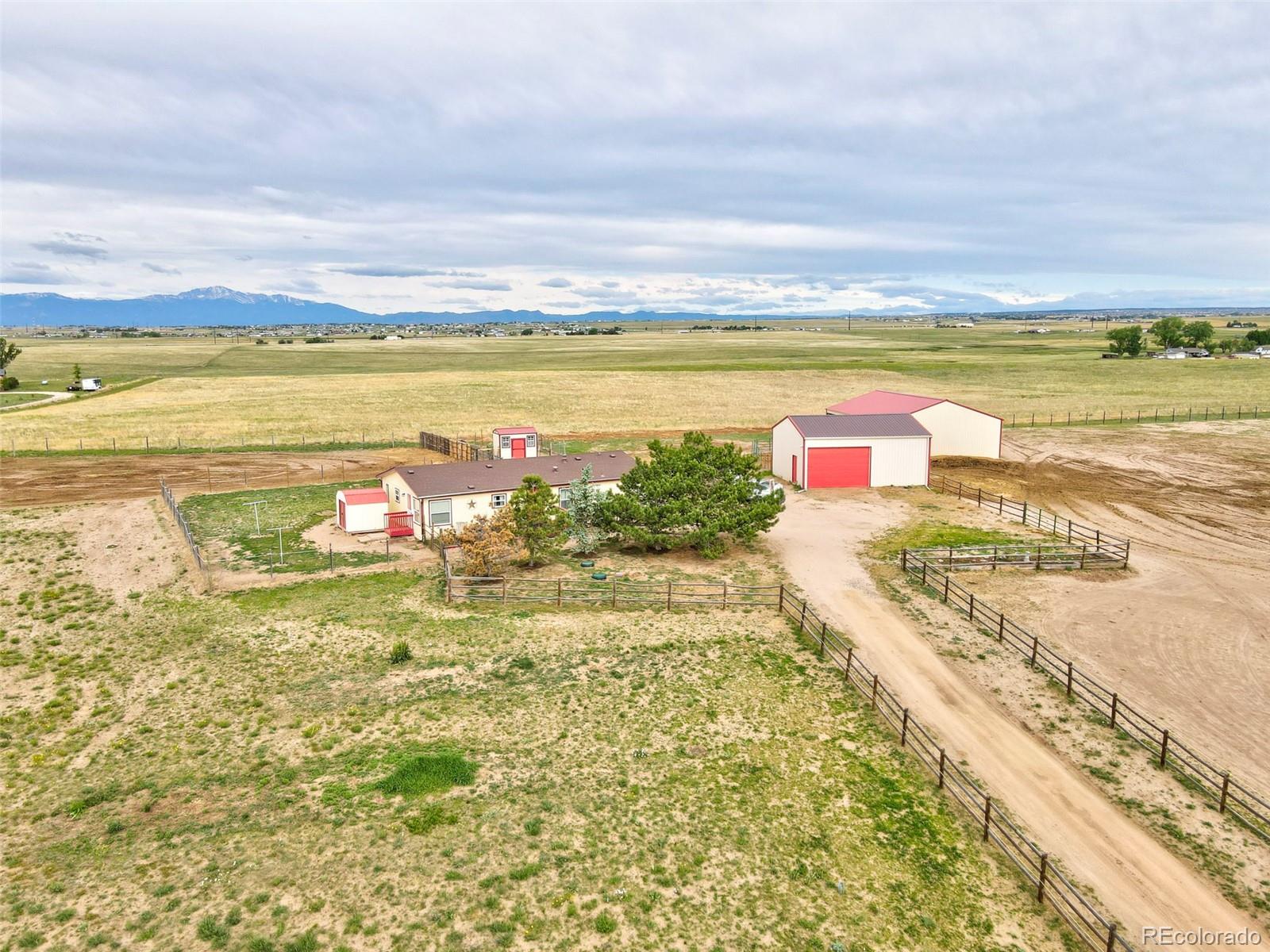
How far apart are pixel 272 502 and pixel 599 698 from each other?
2869cm

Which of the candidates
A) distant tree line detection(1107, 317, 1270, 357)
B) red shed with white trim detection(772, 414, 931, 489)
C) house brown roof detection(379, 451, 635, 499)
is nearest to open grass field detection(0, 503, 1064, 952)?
house brown roof detection(379, 451, 635, 499)

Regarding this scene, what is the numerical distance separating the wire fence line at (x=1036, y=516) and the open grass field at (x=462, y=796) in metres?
17.4

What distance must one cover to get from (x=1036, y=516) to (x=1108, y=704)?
2094 centimetres

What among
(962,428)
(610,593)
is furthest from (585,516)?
(962,428)

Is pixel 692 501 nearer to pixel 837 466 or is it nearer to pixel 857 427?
pixel 837 466

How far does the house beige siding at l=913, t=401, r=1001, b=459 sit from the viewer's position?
52.3 metres

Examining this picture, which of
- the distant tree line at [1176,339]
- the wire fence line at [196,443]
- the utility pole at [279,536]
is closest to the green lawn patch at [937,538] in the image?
the utility pole at [279,536]

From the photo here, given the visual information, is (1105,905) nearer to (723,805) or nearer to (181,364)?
(723,805)

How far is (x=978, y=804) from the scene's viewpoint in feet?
51.7

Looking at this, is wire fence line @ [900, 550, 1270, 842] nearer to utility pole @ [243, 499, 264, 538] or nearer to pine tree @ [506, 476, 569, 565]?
pine tree @ [506, 476, 569, 565]

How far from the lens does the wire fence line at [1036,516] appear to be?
33.1 meters

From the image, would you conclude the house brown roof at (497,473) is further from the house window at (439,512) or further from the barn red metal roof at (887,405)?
the barn red metal roof at (887,405)

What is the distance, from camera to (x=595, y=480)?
122ft

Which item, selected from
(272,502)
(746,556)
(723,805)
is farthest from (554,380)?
(723,805)
